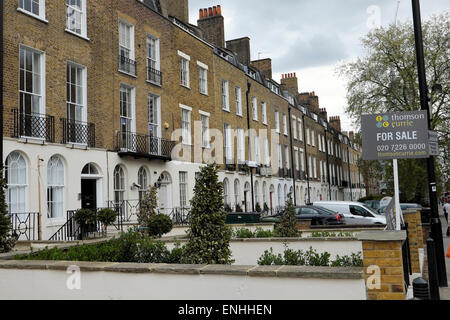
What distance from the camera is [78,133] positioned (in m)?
16.0

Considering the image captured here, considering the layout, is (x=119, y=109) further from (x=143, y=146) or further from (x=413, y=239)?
(x=413, y=239)

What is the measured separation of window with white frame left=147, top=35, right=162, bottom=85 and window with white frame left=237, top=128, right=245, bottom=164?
32.7ft

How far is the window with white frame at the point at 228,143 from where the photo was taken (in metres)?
28.1

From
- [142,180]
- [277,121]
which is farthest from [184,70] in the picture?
[277,121]

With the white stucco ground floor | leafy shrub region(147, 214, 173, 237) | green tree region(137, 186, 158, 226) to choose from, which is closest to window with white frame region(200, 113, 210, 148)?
the white stucco ground floor

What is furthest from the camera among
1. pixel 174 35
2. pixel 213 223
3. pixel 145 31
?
pixel 174 35

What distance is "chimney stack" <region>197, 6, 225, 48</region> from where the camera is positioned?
107ft

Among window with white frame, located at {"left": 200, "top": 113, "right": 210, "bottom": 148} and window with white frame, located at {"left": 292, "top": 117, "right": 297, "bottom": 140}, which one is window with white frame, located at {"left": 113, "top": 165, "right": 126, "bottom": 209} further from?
window with white frame, located at {"left": 292, "top": 117, "right": 297, "bottom": 140}

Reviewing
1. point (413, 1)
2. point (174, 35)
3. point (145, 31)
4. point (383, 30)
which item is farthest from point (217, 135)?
point (413, 1)

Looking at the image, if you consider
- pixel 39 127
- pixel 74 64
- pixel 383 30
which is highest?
pixel 383 30

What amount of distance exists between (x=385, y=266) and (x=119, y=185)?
581 inches
